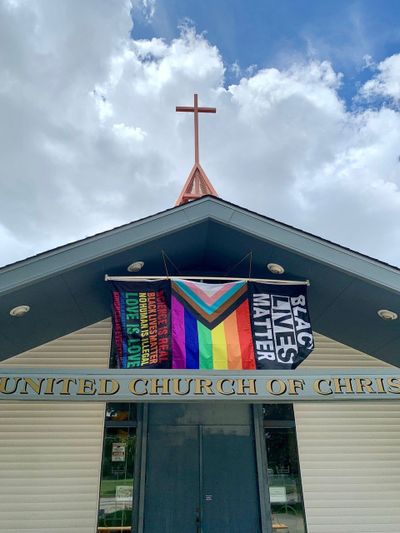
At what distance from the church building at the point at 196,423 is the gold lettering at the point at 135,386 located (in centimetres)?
81

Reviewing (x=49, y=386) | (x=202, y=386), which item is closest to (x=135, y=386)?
(x=202, y=386)

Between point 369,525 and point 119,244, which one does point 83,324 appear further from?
point 369,525

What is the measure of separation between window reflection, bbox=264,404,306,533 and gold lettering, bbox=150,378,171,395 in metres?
2.78

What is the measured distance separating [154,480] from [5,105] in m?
16.4

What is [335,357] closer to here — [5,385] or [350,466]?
[350,466]

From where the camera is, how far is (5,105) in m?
17.4

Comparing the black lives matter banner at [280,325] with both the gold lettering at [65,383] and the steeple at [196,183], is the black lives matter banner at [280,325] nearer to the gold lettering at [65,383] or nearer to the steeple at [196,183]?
the gold lettering at [65,383]

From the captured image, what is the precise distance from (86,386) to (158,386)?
2.82ft

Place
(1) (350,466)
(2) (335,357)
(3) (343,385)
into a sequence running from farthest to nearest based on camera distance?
(2) (335,357), (1) (350,466), (3) (343,385)

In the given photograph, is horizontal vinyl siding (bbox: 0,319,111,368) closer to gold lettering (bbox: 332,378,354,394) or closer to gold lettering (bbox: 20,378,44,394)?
gold lettering (bbox: 20,378,44,394)

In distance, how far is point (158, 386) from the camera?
16.7 ft

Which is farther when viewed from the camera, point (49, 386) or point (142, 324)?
point (142, 324)

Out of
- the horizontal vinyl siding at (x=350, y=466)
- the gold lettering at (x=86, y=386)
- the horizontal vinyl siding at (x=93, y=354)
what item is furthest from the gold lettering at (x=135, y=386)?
the horizontal vinyl siding at (x=350, y=466)

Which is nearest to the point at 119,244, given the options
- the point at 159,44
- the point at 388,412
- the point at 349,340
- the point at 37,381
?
the point at 37,381
